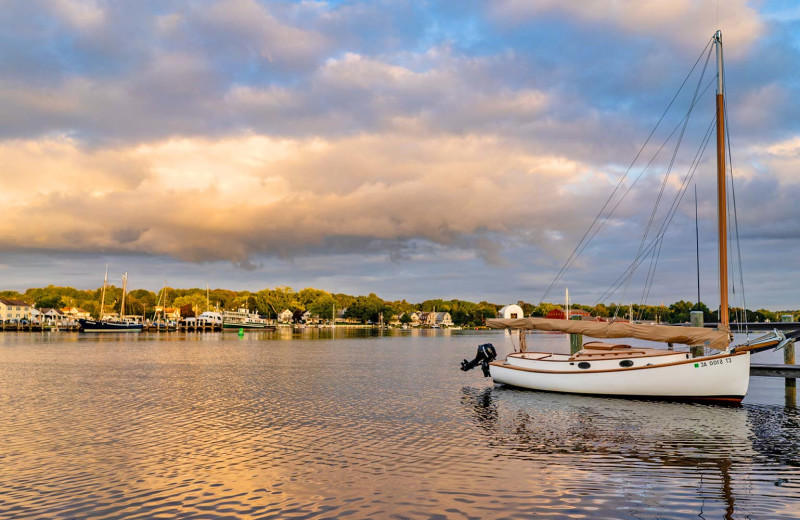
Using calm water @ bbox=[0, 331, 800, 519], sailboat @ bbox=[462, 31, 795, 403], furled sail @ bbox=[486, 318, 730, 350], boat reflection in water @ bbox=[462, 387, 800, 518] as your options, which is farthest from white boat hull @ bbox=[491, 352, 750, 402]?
furled sail @ bbox=[486, 318, 730, 350]

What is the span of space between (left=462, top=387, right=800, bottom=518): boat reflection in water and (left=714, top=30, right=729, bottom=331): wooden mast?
16.5ft

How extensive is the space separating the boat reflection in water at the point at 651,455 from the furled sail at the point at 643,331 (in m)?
3.42

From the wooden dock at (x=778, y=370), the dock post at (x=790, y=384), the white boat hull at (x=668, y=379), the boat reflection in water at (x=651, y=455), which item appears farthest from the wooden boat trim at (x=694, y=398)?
the dock post at (x=790, y=384)

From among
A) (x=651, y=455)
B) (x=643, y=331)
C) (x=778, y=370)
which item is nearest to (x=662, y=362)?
(x=643, y=331)

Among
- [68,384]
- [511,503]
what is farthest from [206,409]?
[511,503]

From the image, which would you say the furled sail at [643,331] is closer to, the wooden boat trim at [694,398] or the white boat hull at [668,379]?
the white boat hull at [668,379]

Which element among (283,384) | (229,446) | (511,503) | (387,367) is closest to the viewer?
(511,503)

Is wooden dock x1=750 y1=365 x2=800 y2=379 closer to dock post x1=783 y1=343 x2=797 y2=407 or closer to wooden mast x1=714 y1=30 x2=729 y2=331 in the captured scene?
dock post x1=783 y1=343 x2=797 y2=407

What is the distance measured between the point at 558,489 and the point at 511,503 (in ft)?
5.37

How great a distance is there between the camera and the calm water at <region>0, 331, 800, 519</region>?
1232 centimetres

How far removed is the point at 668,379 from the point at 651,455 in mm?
11678

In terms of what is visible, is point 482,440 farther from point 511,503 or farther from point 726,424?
point 726,424

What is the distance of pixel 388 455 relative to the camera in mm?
17328

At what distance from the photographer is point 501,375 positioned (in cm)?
3494
